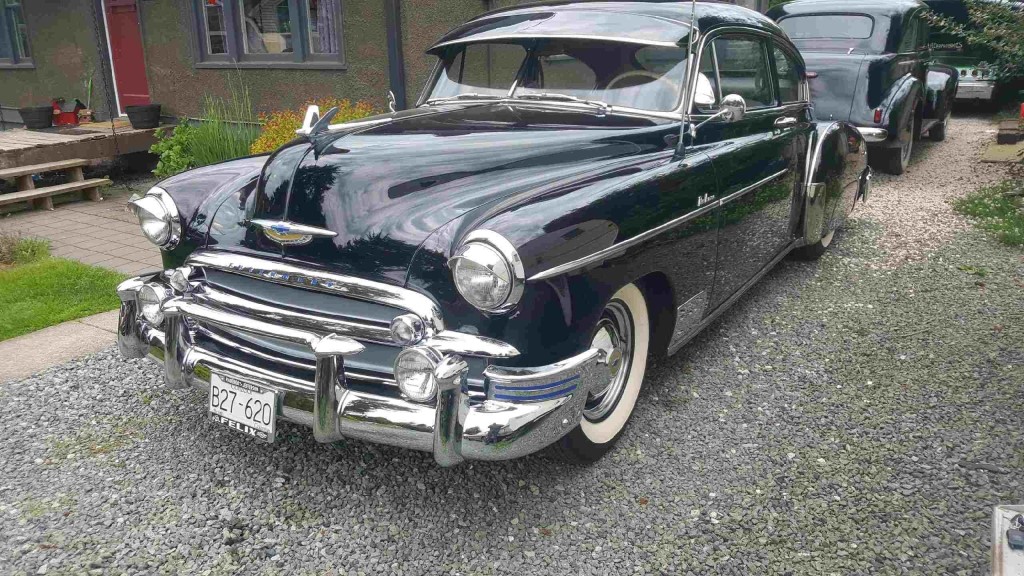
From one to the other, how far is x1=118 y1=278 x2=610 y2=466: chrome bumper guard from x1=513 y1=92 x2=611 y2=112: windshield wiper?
127 cm

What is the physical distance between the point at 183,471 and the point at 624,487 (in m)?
1.62

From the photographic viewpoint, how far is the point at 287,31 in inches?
362

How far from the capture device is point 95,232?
6586 mm

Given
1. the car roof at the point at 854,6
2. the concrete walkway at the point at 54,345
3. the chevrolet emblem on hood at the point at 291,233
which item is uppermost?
the car roof at the point at 854,6

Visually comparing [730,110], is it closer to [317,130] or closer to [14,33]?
[317,130]

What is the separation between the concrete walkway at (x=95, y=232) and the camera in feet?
18.7

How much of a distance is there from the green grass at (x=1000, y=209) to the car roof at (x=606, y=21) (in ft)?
10.2

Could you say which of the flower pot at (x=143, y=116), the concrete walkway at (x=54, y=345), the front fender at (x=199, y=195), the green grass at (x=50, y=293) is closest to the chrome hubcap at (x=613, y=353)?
the front fender at (x=199, y=195)

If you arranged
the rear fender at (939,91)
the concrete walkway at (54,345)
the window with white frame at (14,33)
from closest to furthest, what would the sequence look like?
the concrete walkway at (54,345) → the rear fender at (939,91) → the window with white frame at (14,33)

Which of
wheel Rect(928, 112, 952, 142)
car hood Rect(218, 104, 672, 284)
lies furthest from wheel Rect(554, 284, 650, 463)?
wheel Rect(928, 112, 952, 142)

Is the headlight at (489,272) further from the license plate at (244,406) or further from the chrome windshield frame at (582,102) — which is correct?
the chrome windshield frame at (582,102)

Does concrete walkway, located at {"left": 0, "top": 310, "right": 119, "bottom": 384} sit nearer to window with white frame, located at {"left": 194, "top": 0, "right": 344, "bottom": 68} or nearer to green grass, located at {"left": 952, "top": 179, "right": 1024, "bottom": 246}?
window with white frame, located at {"left": 194, "top": 0, "right": 344, "bottom": 68}

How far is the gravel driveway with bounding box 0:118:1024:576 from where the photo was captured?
8.00 feet

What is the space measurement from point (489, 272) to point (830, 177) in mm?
3374
